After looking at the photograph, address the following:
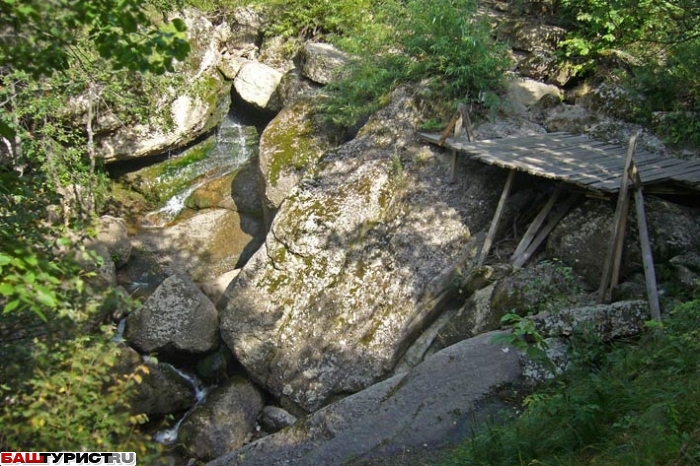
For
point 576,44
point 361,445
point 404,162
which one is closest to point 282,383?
point 361,445

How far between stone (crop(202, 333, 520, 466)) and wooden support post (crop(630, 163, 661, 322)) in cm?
→ 154

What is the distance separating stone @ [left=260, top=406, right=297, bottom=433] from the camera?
28.7ft

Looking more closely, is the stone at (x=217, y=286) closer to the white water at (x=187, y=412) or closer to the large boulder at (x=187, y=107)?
the white water at (x=187, y=412)

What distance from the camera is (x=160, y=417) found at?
30.3 feet

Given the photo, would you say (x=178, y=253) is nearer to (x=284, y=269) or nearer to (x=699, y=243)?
(x=284, y=269)

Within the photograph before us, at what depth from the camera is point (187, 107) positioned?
1355cm

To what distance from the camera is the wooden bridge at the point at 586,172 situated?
21.8 feet

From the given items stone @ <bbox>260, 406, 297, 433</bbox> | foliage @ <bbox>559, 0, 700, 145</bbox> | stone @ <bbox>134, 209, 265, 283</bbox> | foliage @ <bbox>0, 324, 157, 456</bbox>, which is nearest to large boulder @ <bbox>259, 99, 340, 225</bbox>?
stone @ <bbox>134, 209, 265, 283</bbox>

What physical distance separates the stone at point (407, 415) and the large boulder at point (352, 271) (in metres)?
→ 2.03

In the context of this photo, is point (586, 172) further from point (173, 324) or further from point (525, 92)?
point (173, 324)

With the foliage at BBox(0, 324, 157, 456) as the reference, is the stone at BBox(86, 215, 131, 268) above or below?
below

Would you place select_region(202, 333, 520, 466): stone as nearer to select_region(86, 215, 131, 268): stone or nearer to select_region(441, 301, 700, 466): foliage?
select_region(441, 301, 700, 466): foliage

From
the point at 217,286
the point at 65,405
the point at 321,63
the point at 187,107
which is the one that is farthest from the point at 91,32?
the point at 187,107

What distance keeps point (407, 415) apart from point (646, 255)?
323 centimetres
